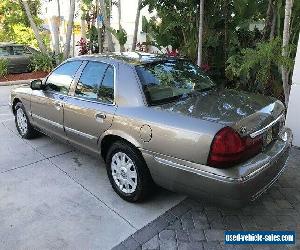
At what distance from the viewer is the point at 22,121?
609 centimetres

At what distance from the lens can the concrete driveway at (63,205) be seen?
3.41 meters

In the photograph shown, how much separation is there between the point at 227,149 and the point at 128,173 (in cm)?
130

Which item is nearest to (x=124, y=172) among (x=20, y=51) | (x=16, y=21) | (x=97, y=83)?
(x=97, y=83)

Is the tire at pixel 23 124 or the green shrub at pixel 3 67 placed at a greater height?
the green shrub at pixel 3 67

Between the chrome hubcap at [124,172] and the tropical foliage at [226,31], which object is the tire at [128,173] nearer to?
the chrome hubcap at [124,172]

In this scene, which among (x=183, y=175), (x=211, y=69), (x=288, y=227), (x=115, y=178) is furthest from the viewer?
(x=211, y=69)

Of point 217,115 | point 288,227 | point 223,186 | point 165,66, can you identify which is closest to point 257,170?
point 223,186

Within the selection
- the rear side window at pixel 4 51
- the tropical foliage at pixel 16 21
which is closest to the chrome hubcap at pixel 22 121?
the rear side window at pixel 4 51

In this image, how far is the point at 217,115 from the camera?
3312mm

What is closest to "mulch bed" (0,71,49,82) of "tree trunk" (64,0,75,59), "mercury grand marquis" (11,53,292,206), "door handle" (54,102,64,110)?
"tree trunk" (64,0,75,59)

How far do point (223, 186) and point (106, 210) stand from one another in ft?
4.82

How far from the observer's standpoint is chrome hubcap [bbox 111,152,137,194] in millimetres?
3846

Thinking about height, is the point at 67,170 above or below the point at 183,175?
below

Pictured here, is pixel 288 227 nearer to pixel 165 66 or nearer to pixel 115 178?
pixel 115 178
